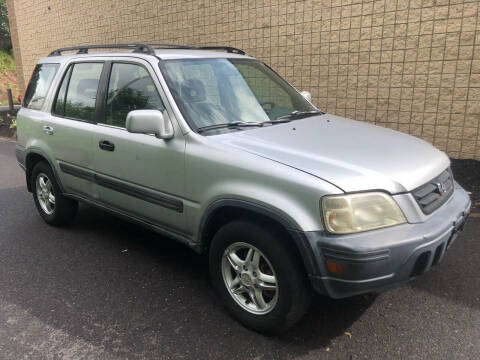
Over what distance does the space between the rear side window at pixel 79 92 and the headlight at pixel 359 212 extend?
2.58m

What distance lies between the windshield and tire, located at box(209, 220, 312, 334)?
0.90 meters

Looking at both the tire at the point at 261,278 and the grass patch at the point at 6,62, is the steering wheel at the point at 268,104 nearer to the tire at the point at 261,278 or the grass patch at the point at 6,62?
the tire at the point at 261,278

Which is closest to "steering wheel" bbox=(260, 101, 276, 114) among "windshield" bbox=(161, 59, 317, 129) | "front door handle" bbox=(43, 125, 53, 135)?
"windshield" bbox=(161, 59, 317, 129)

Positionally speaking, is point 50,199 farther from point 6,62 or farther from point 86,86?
point 6,62

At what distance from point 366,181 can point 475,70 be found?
4.54m

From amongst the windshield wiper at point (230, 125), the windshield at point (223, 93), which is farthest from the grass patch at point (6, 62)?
the windshield wiper at point (230, 125)

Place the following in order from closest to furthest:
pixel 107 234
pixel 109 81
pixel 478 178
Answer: pixel 109 81
pixel 107 234
pixel 478 178

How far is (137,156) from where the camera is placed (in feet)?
11.3

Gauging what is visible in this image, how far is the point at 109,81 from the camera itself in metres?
3.86

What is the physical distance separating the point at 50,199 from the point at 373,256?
3.84 meters

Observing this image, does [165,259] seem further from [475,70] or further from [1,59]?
[1,59]

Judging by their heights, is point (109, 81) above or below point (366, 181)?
above

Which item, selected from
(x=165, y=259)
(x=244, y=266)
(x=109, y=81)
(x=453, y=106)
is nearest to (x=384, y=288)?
(x=244, y=266)

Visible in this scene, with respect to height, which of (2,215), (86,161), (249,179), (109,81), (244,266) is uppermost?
(109,81)
